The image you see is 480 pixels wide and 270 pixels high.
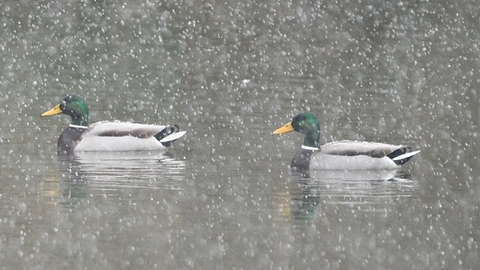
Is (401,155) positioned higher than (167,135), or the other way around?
(167,135)

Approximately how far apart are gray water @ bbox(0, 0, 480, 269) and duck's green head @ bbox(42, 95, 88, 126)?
1.21ft

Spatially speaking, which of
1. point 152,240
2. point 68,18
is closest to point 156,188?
point 152,240

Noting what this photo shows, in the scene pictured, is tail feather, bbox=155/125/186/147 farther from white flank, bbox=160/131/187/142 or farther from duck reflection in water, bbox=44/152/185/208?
duck reflection in water, bbox=44/152/185/208

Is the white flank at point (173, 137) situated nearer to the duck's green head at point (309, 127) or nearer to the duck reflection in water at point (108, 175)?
the duck reflection in water at point (108, 175)

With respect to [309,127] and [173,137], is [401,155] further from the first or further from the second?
[173,137]

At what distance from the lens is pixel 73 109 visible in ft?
51.5

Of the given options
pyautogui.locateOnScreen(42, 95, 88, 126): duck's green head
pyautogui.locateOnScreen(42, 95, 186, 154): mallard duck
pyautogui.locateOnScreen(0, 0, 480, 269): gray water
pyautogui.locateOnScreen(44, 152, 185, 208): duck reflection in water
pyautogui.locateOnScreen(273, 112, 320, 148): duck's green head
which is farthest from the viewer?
pyautogui.locateOnScreen(42, 95, 88, 126): duck's green head

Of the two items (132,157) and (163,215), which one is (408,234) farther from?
(132,157)

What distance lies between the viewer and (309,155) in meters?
13.9

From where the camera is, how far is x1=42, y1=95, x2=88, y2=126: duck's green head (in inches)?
617

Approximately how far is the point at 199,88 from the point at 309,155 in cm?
566

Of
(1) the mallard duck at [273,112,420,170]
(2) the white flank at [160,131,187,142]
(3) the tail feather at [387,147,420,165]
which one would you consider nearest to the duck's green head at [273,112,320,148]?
(1) the mallard duck at [273,112,420,170]

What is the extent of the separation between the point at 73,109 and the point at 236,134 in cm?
213

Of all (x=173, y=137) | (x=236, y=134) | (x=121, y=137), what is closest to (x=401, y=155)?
(x=236, y=134)
